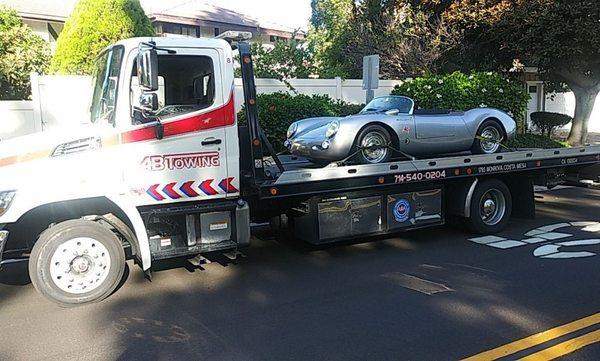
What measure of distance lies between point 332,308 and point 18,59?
12.3 metres

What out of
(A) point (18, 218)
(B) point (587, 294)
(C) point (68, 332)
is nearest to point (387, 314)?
(B) point (587, 294)

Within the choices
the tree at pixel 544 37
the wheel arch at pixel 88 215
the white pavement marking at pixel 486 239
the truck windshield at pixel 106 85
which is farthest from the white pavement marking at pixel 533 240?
the tree at pixel 544 37

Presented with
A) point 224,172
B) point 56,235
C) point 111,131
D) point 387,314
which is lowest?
point 387,314

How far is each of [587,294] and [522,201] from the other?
10.9ft

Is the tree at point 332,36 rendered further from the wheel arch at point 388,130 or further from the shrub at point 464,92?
the wheel arch at point 388,130

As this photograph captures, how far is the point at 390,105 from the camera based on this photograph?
7.59m

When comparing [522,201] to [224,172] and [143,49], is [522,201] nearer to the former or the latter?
[224,172]

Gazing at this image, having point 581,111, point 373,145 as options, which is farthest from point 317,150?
point 581,111

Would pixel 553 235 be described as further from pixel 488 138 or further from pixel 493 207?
pixel 488 138

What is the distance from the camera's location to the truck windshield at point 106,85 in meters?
5.39

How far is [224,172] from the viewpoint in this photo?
588 centimetres

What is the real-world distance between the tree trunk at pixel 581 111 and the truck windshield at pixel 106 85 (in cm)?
1669

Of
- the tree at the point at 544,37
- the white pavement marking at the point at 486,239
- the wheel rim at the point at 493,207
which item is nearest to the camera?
the white pavement marking at the point at 486,239

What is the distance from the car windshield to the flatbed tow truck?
93cm
